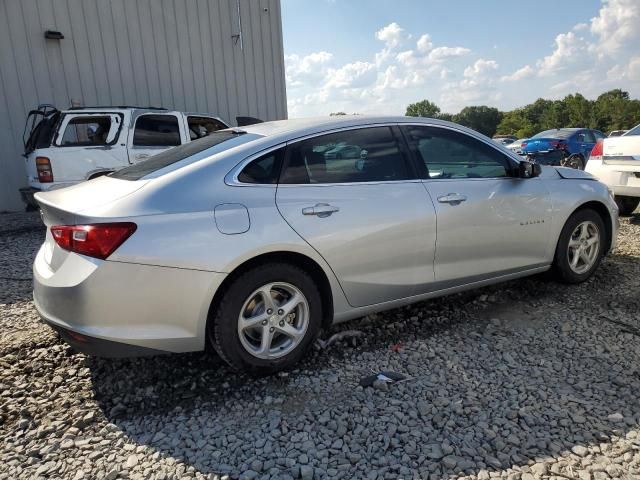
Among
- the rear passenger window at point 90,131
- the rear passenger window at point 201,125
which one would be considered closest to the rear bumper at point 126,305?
the rear passenger window at point 90,131

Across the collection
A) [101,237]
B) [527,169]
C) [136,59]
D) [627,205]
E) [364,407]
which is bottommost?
[364,407]

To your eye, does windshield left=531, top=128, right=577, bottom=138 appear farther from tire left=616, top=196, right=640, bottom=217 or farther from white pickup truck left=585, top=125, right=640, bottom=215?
white pickup truck left=585, top=125, right=640, bottom=215

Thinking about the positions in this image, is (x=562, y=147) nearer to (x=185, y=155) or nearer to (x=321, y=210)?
(x=321, y=210)

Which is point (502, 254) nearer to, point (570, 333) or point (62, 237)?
point (570, 333)

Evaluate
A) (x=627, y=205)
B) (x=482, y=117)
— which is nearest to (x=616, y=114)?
(x=482, y=117)

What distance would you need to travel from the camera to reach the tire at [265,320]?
8.61 feet

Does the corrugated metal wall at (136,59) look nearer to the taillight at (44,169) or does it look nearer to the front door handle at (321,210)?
the taillight at (44,169)

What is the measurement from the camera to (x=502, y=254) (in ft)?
12.0

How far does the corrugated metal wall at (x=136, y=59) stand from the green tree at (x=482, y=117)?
11153cm

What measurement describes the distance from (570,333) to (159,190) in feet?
9.49

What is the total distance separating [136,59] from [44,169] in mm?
4717

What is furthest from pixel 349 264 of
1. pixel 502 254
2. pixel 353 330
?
pixel 502 254

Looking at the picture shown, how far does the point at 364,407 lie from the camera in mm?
2529

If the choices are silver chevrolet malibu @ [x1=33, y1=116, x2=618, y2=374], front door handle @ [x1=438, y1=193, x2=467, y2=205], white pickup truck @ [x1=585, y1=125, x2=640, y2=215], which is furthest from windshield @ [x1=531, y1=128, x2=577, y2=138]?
front door handle @ [x1=438, y1=193, x2=467, y2=205]
